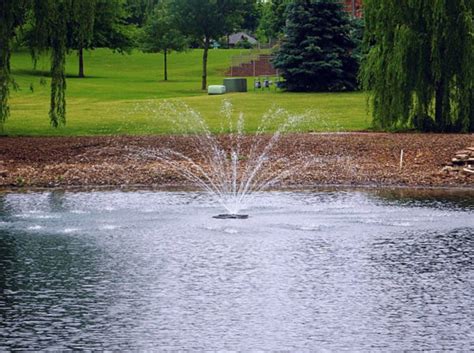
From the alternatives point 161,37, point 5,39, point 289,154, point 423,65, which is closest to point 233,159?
point 289,154

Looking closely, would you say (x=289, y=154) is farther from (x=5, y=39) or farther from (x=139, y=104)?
(x=139, y=104)

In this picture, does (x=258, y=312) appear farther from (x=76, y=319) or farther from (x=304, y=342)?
(x=76, y=319)


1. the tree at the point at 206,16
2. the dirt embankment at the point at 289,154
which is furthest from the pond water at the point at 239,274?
the tree at the point at 206,16

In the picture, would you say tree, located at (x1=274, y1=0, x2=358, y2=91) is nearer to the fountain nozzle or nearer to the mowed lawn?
the mowed lawn

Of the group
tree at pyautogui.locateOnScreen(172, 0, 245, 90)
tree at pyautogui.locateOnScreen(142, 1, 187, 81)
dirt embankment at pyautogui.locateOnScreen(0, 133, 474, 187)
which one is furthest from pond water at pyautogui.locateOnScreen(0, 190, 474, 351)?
tree at pyautogui.locateOnScreen(142, 1, 187, 81)

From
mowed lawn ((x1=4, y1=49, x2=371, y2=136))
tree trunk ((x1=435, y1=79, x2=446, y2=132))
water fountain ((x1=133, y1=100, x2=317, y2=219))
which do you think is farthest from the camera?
mowed lawn ((x1=4, y1=49, x2=371, y2=136))

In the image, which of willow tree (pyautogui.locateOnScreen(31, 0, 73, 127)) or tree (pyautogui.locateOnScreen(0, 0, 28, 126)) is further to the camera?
willow tree (pyautogui.locateOnScreen(31, 0, 73, 127))

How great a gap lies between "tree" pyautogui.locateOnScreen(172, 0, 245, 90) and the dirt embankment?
36062 mm

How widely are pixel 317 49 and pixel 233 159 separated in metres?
28.0

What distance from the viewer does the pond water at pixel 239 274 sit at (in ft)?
42.3

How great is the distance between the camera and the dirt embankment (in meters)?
27.8

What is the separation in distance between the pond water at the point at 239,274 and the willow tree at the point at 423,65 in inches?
404

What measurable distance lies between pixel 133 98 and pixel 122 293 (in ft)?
135

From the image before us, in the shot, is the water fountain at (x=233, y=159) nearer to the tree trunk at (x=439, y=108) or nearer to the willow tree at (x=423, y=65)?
the willow tree at (x=423, y=65)
